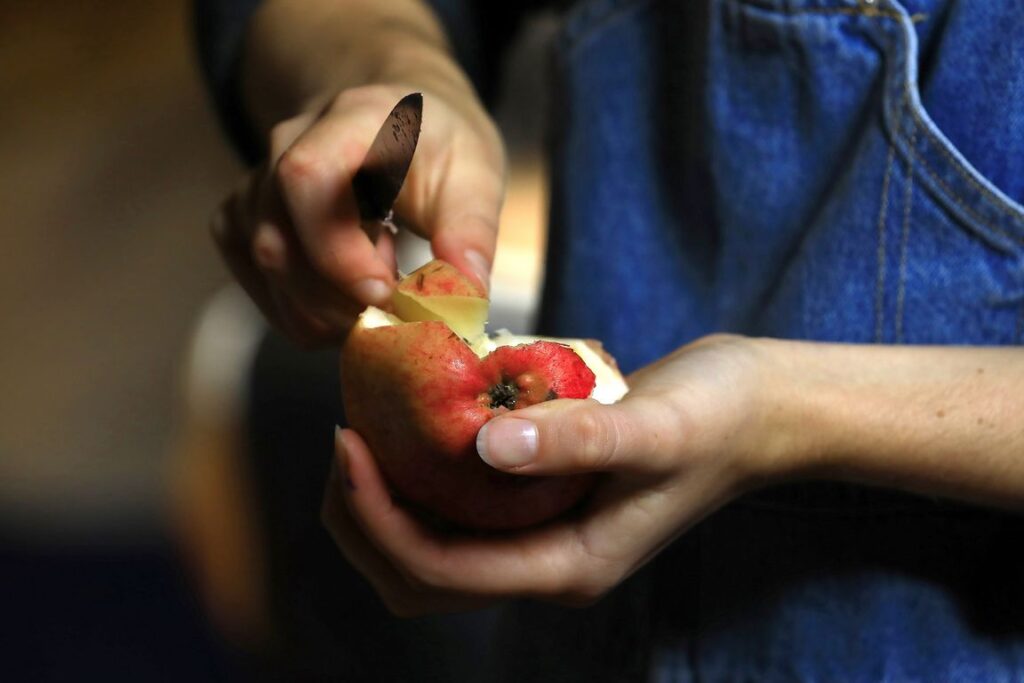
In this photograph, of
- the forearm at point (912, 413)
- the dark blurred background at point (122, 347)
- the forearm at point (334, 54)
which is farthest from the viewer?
the dark blurred background at point (122, 347)

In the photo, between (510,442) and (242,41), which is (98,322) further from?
(510,442)

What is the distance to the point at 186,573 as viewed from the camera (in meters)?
1.87

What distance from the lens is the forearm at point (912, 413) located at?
0.62 meters

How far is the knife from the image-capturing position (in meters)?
0.57

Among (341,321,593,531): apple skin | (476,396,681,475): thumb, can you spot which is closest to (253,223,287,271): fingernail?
(341,321,593,531): apple skin

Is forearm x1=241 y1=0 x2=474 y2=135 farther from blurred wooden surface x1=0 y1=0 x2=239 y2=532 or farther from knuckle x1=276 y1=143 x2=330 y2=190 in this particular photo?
blurred wooden surface x1=0 y1=0 x2=239 y2=532

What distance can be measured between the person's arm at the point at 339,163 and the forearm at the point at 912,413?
0.22 m

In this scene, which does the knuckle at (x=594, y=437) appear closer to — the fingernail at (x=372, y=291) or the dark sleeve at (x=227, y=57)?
the fingernail at (x=372, y=291)

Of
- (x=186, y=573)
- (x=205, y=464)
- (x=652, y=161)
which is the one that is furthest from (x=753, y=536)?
(x=186, y=573)

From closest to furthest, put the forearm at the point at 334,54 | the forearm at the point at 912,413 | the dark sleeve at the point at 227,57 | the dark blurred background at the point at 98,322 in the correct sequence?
the forearm at the point at 912,413 < the forearm at the point at 334,54 < the dark sleeve at the point at 227,57 < the dark blurred background at the point at 98,322

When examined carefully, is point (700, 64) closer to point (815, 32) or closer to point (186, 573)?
point (815, 32)

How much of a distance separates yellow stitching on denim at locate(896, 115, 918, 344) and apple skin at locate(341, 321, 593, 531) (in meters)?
0.25

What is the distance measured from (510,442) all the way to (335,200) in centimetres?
22

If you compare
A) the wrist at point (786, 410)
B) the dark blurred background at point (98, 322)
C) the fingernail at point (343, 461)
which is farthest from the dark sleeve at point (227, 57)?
the dark blurred background at point (98, 322)
